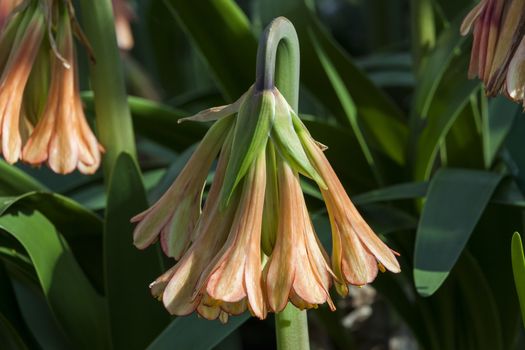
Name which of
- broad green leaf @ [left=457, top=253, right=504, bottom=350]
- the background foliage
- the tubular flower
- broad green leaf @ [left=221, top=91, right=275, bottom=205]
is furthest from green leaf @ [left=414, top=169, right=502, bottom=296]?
the tubular flower

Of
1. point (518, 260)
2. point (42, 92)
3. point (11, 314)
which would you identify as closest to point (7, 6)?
point (42, 92)

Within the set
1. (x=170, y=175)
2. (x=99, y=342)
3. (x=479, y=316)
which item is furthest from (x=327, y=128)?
(x=99, y=342)

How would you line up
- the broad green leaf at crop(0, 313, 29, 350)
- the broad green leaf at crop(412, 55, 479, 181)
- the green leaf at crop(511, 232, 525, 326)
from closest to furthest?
the green leaf at crop(511, 232, 525, 326) < the broad green leaf at crop(0, 313, 29, 350) < the broad green leaf at crop(412, 55, 479, 181)

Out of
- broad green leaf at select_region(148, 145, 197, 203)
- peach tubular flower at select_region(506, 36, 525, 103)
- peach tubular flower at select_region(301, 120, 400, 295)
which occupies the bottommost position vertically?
broad green leaf at select_region(148, 145, 197, 203)

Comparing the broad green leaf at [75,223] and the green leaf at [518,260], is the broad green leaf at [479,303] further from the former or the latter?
the broad green leaf at [75,223]

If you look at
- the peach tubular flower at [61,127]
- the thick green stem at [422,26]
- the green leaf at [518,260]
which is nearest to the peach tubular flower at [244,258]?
the green leaf at [518,260]

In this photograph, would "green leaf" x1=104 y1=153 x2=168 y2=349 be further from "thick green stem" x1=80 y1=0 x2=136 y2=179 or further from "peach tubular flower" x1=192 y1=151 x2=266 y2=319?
"peach tubular flower" x1=192 y1=151 x2=266 y2=319
